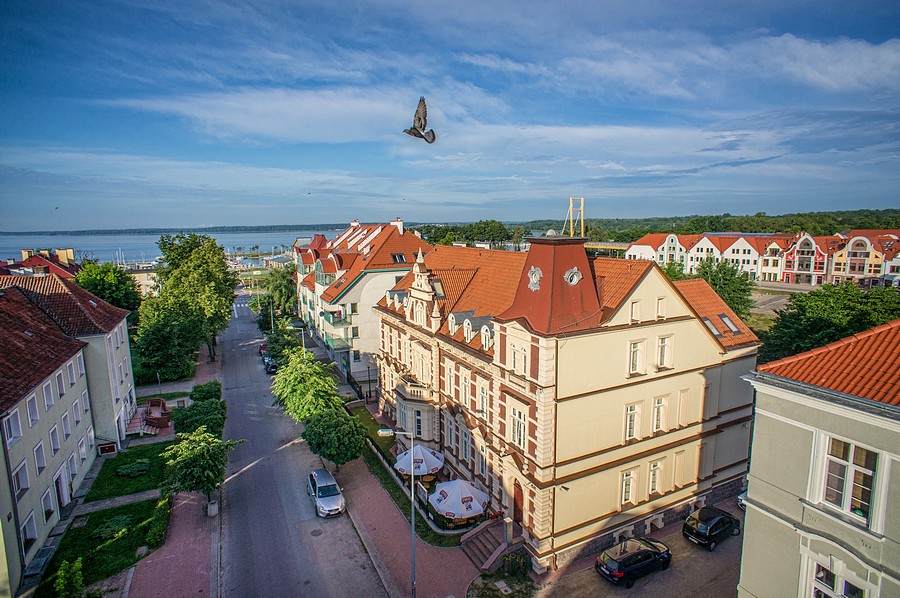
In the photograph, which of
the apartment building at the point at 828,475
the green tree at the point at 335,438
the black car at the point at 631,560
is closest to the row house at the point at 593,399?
the black car at the point at 631,560

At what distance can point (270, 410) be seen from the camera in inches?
1570

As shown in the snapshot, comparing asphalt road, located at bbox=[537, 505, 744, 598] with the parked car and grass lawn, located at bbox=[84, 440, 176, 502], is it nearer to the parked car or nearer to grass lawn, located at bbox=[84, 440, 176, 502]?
the parked car

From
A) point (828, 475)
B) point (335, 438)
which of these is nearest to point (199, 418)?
point (335, 438)

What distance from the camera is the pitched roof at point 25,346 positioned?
72.6 ft

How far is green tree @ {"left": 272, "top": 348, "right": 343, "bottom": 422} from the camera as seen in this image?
3089 cm

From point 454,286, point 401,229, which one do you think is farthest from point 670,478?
point 401,229

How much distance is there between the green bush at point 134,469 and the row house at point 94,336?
3.41m

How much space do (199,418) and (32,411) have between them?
28.6ft

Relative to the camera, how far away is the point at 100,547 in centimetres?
2255

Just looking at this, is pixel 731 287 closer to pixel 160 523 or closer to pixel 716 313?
pixel 716 313

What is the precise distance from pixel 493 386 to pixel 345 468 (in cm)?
1202

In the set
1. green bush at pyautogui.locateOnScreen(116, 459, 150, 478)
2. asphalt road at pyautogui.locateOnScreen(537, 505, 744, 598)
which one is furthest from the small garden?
asphalt road at pyautogui.locateOnScreen(537, 505, 744, 598)

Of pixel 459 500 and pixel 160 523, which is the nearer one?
pixel 160 523

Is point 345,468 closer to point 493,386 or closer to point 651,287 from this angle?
point 493,386
